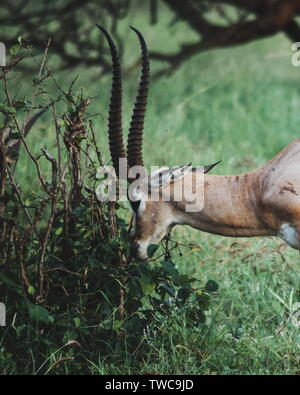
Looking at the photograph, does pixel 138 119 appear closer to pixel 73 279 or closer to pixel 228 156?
pixel 73 279

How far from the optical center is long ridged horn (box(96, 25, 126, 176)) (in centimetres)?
421

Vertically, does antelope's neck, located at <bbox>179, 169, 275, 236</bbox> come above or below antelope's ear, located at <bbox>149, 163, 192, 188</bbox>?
below

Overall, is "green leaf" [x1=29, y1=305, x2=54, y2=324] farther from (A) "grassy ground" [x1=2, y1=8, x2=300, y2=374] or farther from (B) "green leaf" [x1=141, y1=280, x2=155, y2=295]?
(B) "green leaf" [x1=141, y1=280, x2=155, y2=295]

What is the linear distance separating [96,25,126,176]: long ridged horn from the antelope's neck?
1.57ft

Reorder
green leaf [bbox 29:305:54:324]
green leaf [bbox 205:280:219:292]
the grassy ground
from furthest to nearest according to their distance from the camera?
the grassy ground
green leaf [bbox 205:280:219:292]
green leaf [bbox 29:305:54:324]

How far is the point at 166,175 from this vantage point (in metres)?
4.36

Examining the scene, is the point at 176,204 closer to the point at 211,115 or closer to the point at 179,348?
the point at 179,348

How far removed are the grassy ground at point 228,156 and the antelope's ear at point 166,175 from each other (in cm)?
70

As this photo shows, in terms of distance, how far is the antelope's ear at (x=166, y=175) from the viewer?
14.2ft

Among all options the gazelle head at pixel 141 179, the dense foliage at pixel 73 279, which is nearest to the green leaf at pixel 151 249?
the dense foliage at pixel 73 279

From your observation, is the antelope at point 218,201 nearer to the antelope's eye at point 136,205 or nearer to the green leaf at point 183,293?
the antelope's eye at point 136,205

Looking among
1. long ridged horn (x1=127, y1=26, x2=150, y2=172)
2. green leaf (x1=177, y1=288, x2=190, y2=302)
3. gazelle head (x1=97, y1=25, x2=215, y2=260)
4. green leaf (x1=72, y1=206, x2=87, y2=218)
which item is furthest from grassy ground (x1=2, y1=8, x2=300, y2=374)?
long ridged horn (x1=127, y1=26, x2=150, y2=172)

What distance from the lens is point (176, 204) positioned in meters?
4.51

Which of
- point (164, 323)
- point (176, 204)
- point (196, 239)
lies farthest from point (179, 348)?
point (196, 239)
